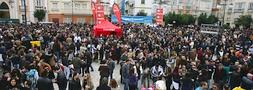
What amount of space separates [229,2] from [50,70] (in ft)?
189

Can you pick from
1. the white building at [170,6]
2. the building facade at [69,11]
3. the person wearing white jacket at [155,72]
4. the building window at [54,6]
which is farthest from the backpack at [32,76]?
the white building at [170,6]

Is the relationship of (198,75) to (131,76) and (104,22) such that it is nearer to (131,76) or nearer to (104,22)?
(131,76)

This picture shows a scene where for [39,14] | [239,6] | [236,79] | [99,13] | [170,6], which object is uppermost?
[170,6]

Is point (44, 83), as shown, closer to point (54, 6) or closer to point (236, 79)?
point (236, 79)

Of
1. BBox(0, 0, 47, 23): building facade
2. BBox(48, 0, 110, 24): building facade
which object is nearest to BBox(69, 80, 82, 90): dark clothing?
BBox(0, 0, 47, 23): building facade

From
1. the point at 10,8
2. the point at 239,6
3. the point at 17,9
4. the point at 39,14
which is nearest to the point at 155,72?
the point at 10,8

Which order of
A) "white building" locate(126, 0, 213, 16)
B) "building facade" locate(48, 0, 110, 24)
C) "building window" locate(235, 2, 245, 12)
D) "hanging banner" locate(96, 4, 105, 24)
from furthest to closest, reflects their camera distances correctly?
1. "white building" locate(126, 0, 213, 16)
2. "building facade" locate(48, 0, 110, 24)
3. "building window" locate(235, 2, 245, 12)
4. "hanging banner" locate(96, 4, 105, 24)

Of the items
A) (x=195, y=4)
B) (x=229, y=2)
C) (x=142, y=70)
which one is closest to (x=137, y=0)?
(x=195, y=4)

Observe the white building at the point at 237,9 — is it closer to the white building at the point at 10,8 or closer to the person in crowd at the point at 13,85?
the white building at the point at 10,8

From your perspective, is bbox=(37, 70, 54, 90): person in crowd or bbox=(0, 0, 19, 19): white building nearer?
bbox=(37, 70, 54, 90): person in crowd

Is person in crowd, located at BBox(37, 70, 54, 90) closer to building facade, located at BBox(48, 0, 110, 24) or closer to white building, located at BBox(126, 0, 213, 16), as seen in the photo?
building facade, located at BBox(48, 0, 110, 24)

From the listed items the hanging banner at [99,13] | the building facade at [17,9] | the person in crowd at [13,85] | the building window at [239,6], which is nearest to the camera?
the person in crowd at [13,85]

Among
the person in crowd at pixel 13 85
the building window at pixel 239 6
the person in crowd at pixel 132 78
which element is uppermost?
the building window at pixel 239 6

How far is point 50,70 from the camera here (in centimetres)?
1162
